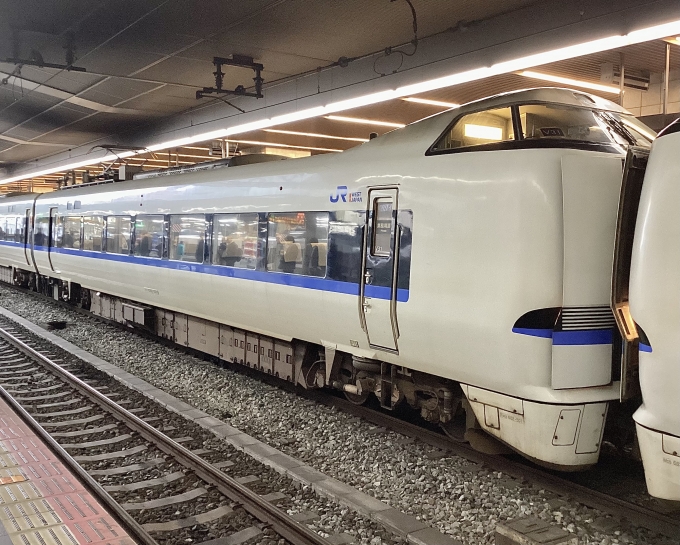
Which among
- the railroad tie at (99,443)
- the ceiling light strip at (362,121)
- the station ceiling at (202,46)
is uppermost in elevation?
the station ceiling at (202,46)

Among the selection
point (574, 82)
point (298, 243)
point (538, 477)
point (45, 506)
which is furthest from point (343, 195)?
point (574, 82)

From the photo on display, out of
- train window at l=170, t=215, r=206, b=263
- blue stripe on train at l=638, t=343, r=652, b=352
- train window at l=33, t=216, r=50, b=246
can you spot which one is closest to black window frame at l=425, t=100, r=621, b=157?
blue stripe on train at l=638, t=343, r=652, b=352

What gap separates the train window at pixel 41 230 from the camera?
16.1m

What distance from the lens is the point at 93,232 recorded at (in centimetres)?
1318

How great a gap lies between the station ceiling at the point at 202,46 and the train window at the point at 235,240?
2508mm

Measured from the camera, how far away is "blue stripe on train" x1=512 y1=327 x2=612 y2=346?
4.80 m

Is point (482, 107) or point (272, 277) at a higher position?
point (482, 107)

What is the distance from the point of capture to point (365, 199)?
20.9 feet

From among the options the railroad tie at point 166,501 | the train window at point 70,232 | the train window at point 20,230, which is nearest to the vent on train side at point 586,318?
the railroad tie at point 166,501

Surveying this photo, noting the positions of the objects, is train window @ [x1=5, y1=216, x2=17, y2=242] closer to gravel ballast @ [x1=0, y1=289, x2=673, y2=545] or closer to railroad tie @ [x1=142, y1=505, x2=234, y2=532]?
gravel ballast @ [x1=0, y1=289, x2=673, y2=545]

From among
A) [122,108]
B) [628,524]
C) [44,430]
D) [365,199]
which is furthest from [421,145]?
[122,108]

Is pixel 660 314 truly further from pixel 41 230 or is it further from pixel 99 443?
pixel 41 230

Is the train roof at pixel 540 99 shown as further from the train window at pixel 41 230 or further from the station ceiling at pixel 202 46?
the train window at pixel 41 230

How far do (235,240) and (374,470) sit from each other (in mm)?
3825
